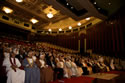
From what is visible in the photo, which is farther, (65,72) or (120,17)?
(120,17)

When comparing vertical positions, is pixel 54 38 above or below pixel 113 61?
above

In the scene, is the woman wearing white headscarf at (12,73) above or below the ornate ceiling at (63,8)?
below

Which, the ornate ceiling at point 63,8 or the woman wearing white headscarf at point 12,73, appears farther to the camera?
the ornate ceiling at point 63,8

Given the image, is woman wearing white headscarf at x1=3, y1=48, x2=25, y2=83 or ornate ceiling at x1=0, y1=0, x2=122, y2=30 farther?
ornate ceiling at x1=0, y1=0, x2=122, y2=30

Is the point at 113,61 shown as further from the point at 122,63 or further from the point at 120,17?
the point at 120,17

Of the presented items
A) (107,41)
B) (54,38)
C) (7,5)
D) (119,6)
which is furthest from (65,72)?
(54,38)

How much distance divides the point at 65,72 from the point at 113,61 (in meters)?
5.94

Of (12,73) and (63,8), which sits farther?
(63,8)

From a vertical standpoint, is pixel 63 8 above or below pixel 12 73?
above

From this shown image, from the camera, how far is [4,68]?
8.80ft

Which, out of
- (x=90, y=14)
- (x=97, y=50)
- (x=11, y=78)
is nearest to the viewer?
(x=11, y=78)

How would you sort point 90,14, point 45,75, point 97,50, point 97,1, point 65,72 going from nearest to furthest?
point 45,75 < point 65,72 < point 97,1 < point 90,14 < point 97,50

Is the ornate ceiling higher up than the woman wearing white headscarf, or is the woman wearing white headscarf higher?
the ornate ceiling

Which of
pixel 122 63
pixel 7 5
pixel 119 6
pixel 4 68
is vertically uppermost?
pixel 7 5
